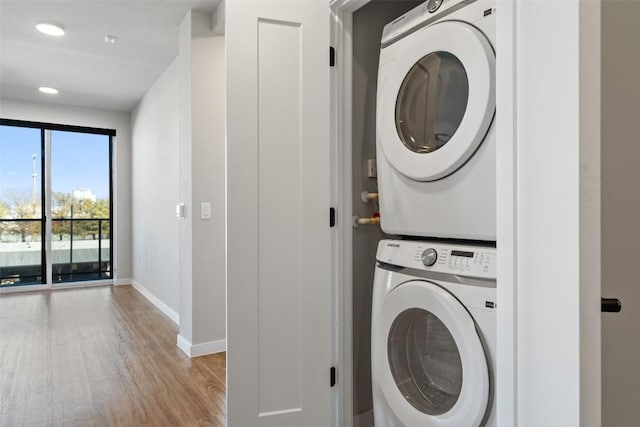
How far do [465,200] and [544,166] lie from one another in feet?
2.09

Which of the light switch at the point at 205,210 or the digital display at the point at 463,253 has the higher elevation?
the light switch at the point at 205,210

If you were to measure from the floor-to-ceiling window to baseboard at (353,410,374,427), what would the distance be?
17.4 feet

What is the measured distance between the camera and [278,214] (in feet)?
5.77

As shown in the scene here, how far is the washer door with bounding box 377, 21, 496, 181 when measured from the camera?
128 cm

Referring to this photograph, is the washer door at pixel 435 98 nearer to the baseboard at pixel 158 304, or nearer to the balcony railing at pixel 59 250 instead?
the baseboard at pixel 158 304

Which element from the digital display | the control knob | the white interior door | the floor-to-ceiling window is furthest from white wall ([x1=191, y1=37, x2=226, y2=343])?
the floor-to-ceiling window

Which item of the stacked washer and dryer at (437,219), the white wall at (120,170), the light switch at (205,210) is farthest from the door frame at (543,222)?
the white wall at (120,170)

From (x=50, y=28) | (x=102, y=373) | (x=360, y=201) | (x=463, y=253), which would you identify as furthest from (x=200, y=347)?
(x=50, y=28)

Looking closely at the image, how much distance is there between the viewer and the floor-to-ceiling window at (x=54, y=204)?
5.35 metres

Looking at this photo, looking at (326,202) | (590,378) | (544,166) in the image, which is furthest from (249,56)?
(590,378)

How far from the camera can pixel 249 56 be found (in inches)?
66.8

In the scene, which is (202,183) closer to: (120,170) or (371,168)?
(371,168)

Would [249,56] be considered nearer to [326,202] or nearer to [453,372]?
[326,202]
